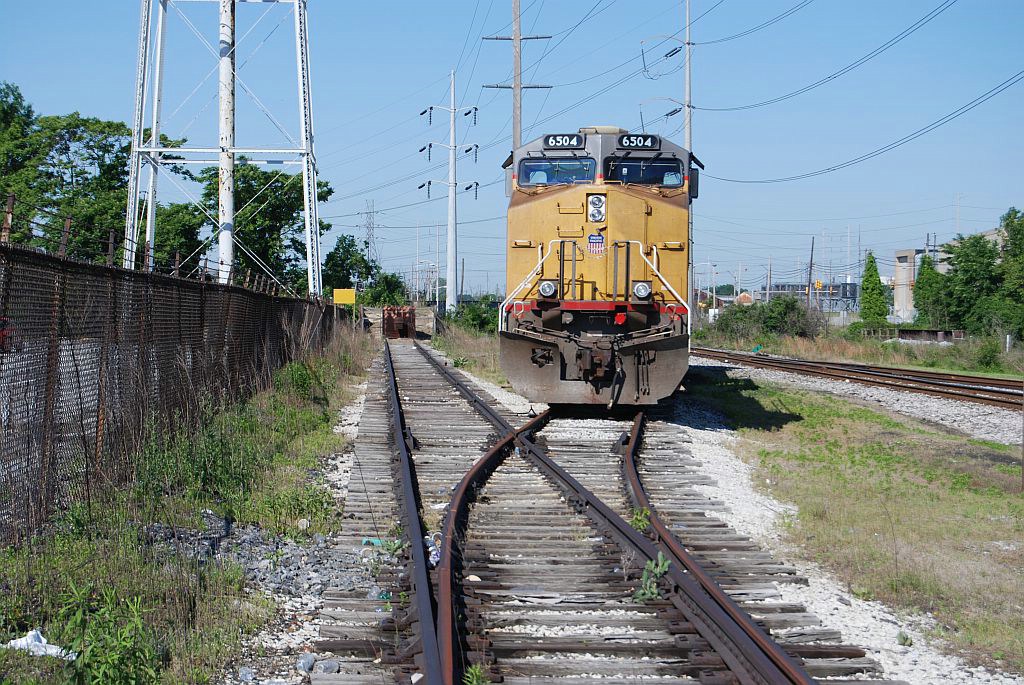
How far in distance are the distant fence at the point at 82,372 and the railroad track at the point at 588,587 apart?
2487mm

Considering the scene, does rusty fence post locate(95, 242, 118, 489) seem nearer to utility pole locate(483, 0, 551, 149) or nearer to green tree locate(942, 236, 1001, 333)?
utility pole locate(483, 0, 551, 149)

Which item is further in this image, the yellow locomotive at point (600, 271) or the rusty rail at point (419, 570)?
the yellow locomotive at point (600, 271)

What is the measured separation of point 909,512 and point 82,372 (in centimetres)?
724

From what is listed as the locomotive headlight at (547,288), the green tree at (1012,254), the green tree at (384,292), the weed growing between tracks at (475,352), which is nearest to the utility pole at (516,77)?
the weed growing between tracks at (475,352)

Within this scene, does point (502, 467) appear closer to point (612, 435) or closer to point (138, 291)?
point (612, 435)

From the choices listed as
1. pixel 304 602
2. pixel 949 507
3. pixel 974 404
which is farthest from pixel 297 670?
pixel 974 404

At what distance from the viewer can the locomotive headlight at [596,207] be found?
13.5m

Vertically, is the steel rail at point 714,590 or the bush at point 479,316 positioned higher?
the bush at point 479,316

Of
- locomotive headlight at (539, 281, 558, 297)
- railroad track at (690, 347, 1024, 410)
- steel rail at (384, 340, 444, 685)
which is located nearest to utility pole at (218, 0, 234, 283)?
locomotive headlight at (539, 281, 558, 297)

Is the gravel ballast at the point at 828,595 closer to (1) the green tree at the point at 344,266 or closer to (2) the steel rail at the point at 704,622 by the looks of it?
(2) the steel rail at the point at 704,622

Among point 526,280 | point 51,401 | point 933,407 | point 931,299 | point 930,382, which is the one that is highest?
point 931,299

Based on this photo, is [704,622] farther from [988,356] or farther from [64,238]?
[988,356]

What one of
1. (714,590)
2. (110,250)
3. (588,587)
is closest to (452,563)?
(588,587)

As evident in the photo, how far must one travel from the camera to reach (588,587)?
595cm
